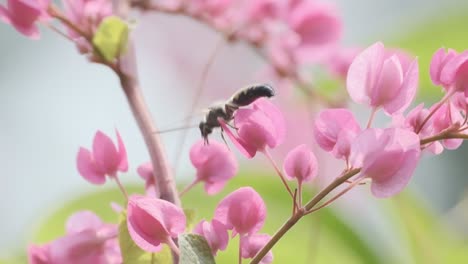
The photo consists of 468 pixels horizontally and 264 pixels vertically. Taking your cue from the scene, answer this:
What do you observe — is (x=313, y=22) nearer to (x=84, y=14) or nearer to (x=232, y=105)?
(x=84, y=14)

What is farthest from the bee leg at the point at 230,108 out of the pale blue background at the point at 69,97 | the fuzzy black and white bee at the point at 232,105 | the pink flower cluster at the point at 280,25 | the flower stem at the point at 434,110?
the pale blue background at the point at 69,97

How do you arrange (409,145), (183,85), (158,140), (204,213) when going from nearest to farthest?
(409,145), (158,140), (204,213), (183,85)

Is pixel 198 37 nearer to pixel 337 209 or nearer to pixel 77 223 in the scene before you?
pixel 337 209

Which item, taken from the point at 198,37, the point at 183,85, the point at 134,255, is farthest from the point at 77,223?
the point at 198,37

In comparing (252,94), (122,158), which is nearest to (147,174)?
(122,158)

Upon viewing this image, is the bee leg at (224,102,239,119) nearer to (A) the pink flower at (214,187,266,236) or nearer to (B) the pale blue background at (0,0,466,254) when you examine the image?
(A) the pink flower at (214,187,266,236)

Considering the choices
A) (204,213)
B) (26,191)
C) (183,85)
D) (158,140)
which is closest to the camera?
(158,140)
